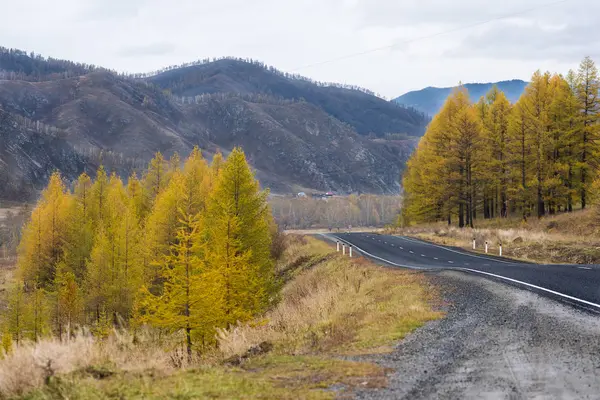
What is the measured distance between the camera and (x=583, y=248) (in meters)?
27.1

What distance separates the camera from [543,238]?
3234 cm

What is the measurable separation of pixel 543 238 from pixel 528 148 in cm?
1689

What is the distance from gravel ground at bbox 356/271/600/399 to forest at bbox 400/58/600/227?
36.7m

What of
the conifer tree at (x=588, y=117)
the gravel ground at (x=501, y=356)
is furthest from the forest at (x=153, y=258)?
the conifer tree at (x=588, y=117)

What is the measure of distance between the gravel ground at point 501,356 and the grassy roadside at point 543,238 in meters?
16.7

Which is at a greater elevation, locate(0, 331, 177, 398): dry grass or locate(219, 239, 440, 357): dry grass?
locate(0, 331, 177, 398): dry grass

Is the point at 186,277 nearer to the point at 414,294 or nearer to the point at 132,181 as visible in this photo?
the point at 414,294

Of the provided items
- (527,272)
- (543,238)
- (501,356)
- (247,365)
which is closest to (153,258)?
(527,272)

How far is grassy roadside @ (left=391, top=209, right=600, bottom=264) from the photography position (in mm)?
27219

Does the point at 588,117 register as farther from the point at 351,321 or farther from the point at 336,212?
the point at 336,212

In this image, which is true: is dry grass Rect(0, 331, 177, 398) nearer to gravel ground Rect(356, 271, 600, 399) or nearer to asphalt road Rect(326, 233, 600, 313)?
gravel ground Rect(356, 271, 600, 399)

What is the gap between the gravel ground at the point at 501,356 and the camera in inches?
246

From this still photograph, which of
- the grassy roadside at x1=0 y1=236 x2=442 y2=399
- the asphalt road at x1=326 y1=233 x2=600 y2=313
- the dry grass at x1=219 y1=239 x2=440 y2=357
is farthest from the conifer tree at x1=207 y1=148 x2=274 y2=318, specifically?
the grassy roadside at x1=0 y1=236 x2=442 y2=399

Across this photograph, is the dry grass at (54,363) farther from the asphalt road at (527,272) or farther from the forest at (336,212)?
the forest at (336,212)
